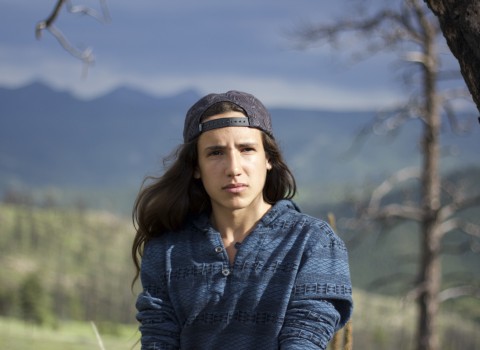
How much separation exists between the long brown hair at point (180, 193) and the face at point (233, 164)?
3.6 inches

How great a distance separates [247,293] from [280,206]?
0.35m

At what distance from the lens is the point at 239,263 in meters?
2.63

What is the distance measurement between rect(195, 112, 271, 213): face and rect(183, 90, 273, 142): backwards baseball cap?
0.06 feet

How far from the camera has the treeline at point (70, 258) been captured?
11325 cm

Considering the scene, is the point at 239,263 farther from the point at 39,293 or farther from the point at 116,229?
the point at 116,229

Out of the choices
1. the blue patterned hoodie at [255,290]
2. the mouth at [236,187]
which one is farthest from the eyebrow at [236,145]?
the blue patterned hoodie at [255,290]

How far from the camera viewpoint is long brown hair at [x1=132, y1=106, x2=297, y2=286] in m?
2.82

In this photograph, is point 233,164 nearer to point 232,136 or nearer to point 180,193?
point 232,136

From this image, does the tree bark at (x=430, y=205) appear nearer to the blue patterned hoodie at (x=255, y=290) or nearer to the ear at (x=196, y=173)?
the ear at (x=196, y=173)

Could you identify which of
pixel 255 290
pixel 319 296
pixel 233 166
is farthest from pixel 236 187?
pixel 319 296

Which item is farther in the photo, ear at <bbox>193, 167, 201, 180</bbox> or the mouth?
ear at <bbox>193, 167, 201, 180</bbox>

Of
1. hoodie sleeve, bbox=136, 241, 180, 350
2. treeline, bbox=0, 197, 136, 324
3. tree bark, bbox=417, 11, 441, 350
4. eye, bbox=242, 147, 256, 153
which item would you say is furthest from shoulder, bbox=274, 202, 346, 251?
treeline, bbox=0, 197, 136, 324

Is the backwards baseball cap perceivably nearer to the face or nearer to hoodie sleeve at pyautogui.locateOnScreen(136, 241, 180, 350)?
the face

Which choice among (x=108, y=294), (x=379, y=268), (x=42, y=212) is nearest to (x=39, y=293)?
(x=108, y=294)
